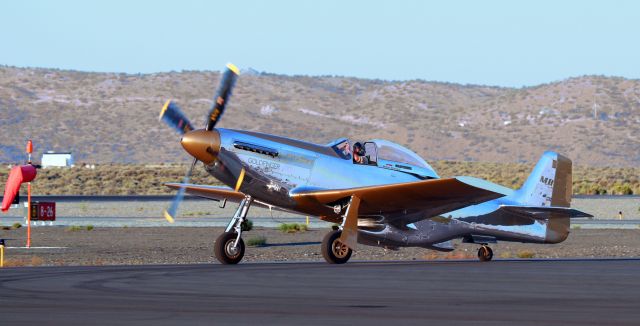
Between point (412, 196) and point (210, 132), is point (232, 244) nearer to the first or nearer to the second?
point (210, 132)

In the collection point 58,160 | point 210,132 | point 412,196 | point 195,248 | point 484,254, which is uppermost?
point 210,132

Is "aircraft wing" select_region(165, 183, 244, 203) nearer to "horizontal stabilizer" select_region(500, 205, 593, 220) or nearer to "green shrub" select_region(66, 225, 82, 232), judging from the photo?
"horizontal stabilizer" select_region(500, 205, 593, 220)

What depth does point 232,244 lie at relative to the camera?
23703 millimetres

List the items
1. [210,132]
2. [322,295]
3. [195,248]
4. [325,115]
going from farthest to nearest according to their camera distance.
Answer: [325,115], [195,248], [210,132], [322,295]

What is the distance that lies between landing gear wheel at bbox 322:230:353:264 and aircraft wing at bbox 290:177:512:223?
0.78 m

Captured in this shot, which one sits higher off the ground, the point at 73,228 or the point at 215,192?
the point at 215,192

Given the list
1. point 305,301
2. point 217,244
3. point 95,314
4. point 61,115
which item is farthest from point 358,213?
point 61,115

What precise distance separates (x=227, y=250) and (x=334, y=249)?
215 centimetres

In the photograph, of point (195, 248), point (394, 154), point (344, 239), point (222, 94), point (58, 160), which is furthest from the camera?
point (58, 160)

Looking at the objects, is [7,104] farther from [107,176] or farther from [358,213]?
[358,213]

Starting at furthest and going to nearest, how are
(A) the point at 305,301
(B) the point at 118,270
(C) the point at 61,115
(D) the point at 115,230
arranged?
(C) the point at 61,115 < (D) the point at 115,230 < (B) the point at 118,270 < (A) the point at 305,301

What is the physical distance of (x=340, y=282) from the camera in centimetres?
1797

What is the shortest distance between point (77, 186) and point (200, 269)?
74725mm

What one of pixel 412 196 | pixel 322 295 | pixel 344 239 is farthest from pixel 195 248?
pixel 322 295
